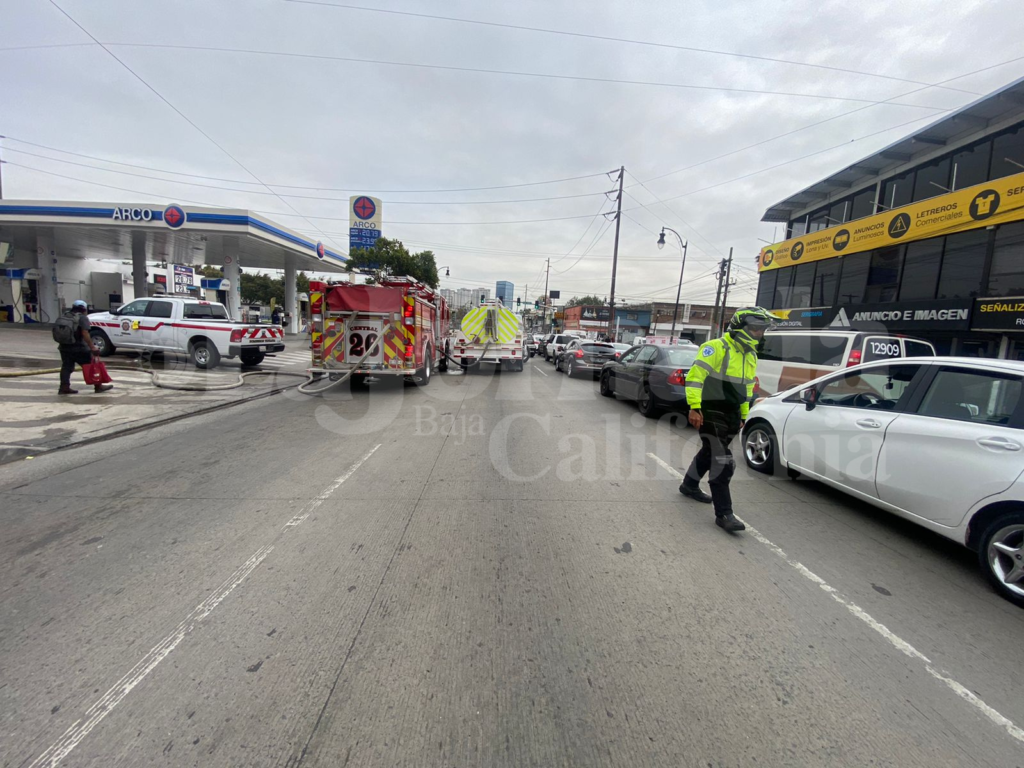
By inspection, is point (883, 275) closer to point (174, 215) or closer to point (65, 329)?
point (65, 329)

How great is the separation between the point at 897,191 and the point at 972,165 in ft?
11.5

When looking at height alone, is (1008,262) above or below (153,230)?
below

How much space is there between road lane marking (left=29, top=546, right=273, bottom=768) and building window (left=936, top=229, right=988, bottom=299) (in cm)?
1982

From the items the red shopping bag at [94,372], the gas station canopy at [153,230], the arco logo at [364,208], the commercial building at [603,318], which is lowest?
the red shopping bag at [94,372]

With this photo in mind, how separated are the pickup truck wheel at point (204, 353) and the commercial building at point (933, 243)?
873 inches

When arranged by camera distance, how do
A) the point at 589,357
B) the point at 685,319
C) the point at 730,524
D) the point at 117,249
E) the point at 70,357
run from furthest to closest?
the point at 685,319 < the point at 117,249 < the point at 589,357 < the point at 70,357 < the point at 730,524

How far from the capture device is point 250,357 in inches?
585

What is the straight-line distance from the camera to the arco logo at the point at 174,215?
73.2 feet

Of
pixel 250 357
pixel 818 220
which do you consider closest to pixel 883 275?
pixel 818 220

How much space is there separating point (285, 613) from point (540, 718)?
1.67 metres

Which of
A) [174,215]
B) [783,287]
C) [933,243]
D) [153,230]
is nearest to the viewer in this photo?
[933,243]

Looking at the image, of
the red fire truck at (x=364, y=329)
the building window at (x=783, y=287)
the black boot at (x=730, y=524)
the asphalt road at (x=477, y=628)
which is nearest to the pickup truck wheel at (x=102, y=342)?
the red fire truck at (x=364, y=329)

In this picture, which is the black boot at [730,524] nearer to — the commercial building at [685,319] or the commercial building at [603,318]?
the commercial building at [685,319]

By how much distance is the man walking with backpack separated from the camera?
838 cm
